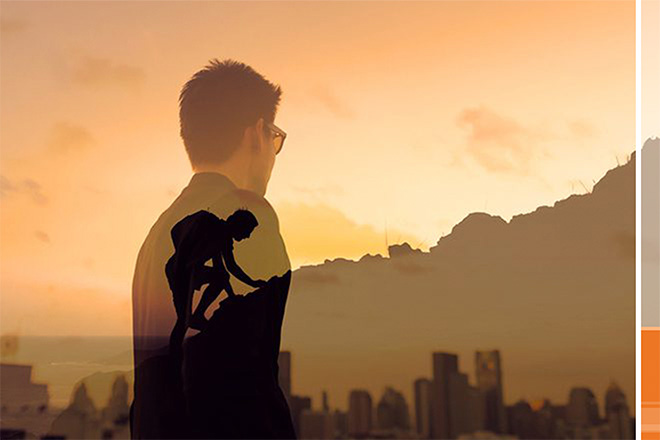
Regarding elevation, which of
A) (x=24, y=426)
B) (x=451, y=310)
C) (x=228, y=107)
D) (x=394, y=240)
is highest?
(x=228, y=107)

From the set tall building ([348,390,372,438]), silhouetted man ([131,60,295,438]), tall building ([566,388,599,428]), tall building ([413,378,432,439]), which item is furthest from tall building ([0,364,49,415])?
tall building ([566,388,599,428])

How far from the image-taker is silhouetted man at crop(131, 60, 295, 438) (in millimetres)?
4523

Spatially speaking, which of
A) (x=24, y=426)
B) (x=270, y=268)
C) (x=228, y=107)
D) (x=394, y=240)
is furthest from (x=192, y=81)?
(x=24, y=426)

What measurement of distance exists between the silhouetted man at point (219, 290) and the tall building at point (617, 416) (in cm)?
189

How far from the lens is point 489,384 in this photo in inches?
187

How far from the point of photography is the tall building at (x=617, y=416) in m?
4.76

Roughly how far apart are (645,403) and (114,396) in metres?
3.18

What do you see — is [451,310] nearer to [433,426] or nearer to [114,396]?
[433,426]

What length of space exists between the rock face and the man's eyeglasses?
2.50 feet

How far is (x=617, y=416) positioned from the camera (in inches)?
187

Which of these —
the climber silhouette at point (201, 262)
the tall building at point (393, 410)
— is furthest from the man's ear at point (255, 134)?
the tall building at point (393, 410)

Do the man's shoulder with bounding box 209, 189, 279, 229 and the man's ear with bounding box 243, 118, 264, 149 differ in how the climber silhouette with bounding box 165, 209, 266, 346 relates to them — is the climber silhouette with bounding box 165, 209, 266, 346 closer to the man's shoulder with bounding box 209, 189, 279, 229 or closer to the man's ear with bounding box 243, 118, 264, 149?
the man's shoulder with bounding box 209, 189, 279, 229

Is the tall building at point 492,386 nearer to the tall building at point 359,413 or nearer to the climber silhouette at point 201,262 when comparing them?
the tall building at point 359,413

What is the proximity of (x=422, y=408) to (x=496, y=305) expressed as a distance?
766 millimetres
